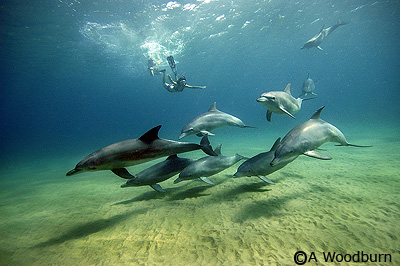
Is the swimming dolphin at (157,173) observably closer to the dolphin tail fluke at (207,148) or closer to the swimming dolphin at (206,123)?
the dolphin tail fluke at (207,148)

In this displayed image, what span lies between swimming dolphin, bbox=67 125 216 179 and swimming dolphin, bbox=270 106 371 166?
1.81m

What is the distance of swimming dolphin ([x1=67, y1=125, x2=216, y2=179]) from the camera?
130 inches

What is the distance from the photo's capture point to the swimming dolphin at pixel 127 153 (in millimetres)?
Answer: 3305

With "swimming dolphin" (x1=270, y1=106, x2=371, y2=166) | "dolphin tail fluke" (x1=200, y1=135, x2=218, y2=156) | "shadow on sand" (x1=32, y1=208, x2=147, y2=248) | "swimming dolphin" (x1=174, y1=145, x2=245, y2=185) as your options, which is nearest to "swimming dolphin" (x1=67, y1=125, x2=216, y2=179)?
"dolphin tail fluke" (x1=200, y1=135, x2=218, y2=156)

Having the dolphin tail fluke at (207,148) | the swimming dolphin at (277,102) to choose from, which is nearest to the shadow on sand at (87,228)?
the dolphin tail fluke at (207,148)

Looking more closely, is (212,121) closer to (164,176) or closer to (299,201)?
(164,176)

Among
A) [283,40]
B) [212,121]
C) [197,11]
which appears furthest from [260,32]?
[212,121]

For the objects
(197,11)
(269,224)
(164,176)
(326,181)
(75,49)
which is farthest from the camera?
(75,49)

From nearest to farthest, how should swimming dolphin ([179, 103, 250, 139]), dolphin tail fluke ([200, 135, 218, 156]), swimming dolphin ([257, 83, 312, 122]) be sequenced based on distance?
1. dolphin tail fluke ([200, 135, 218, 156])
2. swimming dolphin ([257, 83, 312, 122])
3. swimming dolphin ([179, 103, 250, 139])

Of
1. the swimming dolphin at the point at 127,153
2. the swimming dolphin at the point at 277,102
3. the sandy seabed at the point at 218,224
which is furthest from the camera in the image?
the swimming dolphin at the point at 277,102

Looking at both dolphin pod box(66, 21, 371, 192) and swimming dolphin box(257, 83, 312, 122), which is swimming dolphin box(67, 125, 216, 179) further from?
swimming dolphin box(257, 83, 312, 122)

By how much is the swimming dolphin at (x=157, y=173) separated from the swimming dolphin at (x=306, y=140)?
8.50 ft

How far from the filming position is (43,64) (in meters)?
26.5

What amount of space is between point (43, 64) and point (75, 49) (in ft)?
28.6
